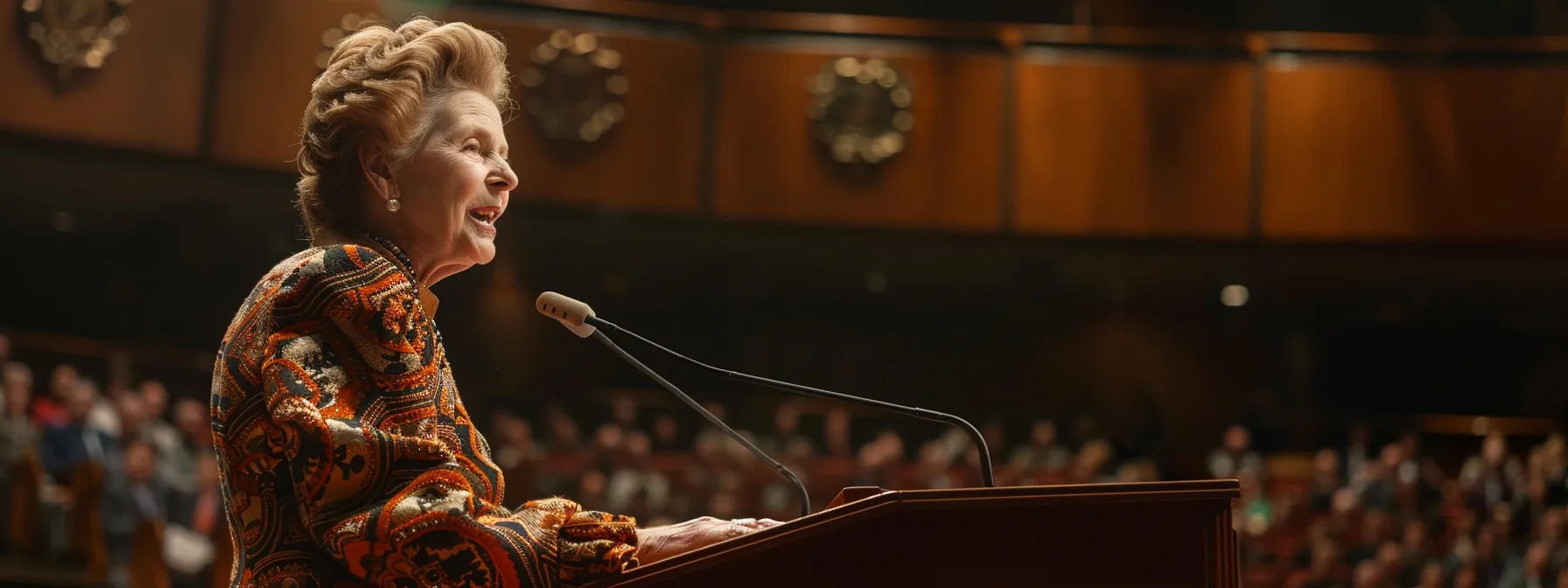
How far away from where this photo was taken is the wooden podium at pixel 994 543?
1202mm

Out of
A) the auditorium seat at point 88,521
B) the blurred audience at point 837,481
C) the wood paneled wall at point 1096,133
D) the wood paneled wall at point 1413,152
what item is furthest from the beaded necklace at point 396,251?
the wood paneled wall at point 1413,152

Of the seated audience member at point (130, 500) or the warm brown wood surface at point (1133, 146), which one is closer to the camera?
the seated audience member at point (130, 500)

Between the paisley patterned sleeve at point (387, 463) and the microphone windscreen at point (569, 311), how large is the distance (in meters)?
0.27

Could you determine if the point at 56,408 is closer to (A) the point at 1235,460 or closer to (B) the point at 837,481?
(B) the point at 837,481

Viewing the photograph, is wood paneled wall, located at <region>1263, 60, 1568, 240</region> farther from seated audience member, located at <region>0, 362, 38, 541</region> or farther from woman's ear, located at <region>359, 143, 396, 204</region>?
woman's ear, located at <region>359, 143, 396, 204</region>

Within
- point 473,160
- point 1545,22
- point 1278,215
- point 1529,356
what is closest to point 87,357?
point 1278,215

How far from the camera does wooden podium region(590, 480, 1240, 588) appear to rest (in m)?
1.20

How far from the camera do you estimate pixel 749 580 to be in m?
1.21

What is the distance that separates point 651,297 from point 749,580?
8.82 meters

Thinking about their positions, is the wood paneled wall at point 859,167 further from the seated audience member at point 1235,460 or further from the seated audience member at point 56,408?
the seated audience member at point 56,408

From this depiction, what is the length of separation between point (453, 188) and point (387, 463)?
32cm

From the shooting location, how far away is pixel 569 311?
1.58 m

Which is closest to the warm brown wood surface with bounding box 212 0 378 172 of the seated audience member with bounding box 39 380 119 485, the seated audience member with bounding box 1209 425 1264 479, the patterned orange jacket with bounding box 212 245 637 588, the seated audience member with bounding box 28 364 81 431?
the seated audience member with bounding box 28 364 81 431

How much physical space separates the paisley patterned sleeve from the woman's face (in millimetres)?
107
